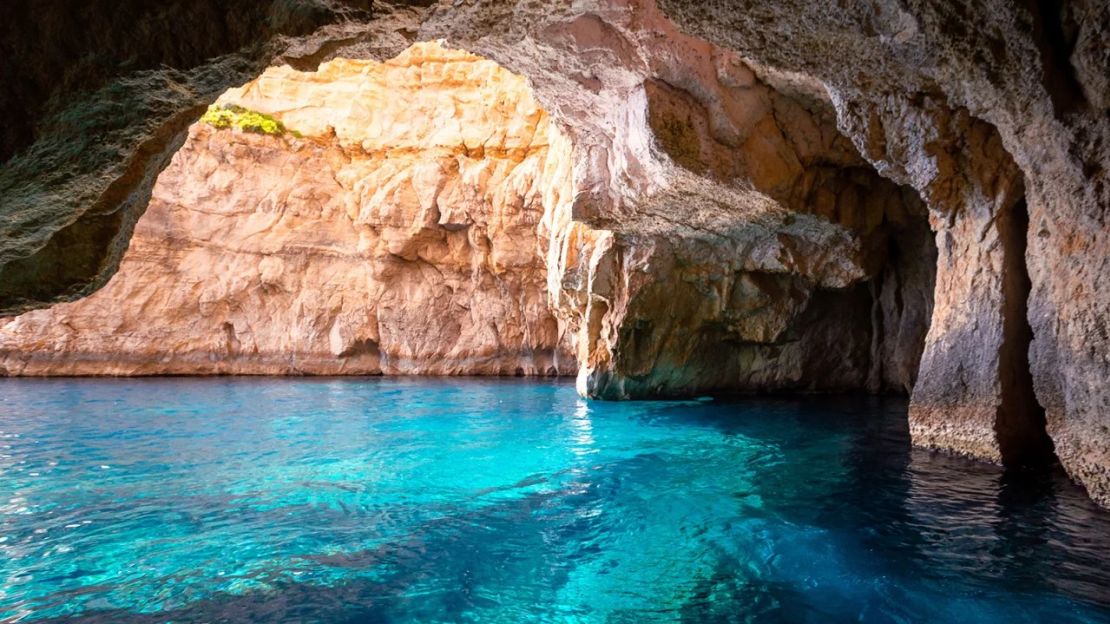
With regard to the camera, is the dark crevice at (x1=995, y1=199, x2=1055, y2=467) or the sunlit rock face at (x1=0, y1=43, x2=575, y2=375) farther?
the sunlit rock face at (x1=0, y1=43, x2=575, y2=375)

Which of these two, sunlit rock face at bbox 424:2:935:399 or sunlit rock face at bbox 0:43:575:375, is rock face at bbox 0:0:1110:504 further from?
sunlit rock face at bbox 0:43:575:375

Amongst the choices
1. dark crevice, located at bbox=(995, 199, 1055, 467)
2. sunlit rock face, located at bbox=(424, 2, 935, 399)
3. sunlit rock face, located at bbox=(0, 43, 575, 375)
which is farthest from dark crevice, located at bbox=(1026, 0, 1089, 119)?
sunlit rock face, located at bbox=(0, 43, 575, 375)

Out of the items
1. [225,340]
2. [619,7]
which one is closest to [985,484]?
[619,7]

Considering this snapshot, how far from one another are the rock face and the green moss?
47.6 feet

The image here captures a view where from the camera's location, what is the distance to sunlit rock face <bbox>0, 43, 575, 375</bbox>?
81.4ft

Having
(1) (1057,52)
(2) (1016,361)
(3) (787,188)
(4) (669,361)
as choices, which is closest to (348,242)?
(4) (669,361)

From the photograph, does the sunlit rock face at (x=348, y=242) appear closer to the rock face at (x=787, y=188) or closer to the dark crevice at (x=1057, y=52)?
the rock face at (x=787, y=188)

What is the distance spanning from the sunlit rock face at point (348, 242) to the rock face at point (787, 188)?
28.1 feet

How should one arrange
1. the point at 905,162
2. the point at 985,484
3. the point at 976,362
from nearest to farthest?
the point at 985,484
the point at 976,362
the point at 905,162

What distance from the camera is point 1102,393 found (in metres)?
5.26

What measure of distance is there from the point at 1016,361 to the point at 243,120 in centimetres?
2667

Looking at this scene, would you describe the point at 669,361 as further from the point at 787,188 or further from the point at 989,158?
the point at 989,158

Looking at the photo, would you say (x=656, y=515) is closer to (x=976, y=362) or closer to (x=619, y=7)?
(x=976, y=362)

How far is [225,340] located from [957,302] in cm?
2606
